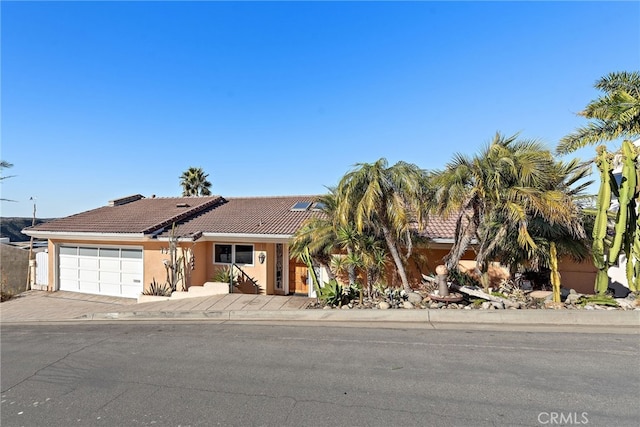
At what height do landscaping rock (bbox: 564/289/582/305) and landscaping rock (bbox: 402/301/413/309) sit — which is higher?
landscaping rock (bbox: 564/289/582/305)

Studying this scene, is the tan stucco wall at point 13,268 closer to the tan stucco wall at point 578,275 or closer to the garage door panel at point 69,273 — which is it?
the garage door panel at point 69,273

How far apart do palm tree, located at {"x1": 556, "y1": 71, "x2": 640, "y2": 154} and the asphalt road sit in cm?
721

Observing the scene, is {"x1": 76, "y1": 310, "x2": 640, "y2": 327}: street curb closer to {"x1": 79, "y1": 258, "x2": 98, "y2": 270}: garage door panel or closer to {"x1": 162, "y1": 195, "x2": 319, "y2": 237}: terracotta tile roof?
{"x1": 162, "y1": 195, "x2": 319, "y2": 237}: terracotta tile roof

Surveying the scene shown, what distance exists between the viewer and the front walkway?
10102 millimetres

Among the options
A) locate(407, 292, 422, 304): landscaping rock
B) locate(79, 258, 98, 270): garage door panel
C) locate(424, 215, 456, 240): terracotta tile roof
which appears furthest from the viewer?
locate(79, 258, 98, 270): garage door panel

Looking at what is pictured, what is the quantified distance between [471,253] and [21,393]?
39.0 feet

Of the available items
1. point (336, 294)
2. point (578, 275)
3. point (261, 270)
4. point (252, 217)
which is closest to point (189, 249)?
point (261, 270)

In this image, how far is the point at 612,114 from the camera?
9.95 m

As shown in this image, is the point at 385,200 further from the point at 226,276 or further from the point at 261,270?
the point at 226,276

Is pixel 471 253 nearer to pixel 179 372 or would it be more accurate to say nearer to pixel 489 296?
pixel 489 296

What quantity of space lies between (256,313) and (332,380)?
4.84 m

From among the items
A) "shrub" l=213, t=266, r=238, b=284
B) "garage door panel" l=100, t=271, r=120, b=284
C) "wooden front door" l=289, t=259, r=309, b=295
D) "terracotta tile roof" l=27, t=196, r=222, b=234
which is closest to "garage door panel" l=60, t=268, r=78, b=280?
"garage door panel" l=100, t=271, r=120, b=284

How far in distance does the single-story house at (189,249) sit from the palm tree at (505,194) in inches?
83.9

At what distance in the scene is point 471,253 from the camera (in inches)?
440
